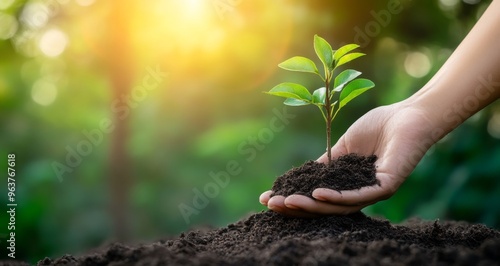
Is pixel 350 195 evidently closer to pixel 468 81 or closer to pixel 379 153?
pixel 379 153

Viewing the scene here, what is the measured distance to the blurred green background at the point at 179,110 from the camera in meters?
4.00

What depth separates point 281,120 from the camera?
4219 mm

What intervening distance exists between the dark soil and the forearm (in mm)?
345

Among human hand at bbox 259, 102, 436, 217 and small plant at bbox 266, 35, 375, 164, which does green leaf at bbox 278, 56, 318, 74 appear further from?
human hand at bbox 259, 102, 436, 217

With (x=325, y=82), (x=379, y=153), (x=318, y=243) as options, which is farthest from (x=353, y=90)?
(x=318, y=243)

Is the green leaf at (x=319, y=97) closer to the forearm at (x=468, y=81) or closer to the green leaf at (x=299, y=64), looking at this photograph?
the green leaf at (x=299, y=64)

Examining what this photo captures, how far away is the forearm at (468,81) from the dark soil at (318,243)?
345 mm

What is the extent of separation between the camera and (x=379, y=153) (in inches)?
77.7

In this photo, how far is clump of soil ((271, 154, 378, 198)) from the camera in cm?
171

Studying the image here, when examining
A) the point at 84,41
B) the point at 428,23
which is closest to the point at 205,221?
the point at 84,41

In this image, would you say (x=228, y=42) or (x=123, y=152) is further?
(x=228, y=42)

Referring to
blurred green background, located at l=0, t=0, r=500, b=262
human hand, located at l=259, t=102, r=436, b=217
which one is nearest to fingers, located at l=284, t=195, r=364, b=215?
human hand, located at l=259, t=102, r=436, b=217

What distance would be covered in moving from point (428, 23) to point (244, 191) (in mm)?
2102

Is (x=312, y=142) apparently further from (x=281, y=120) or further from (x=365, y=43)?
(x=365, y=43)
